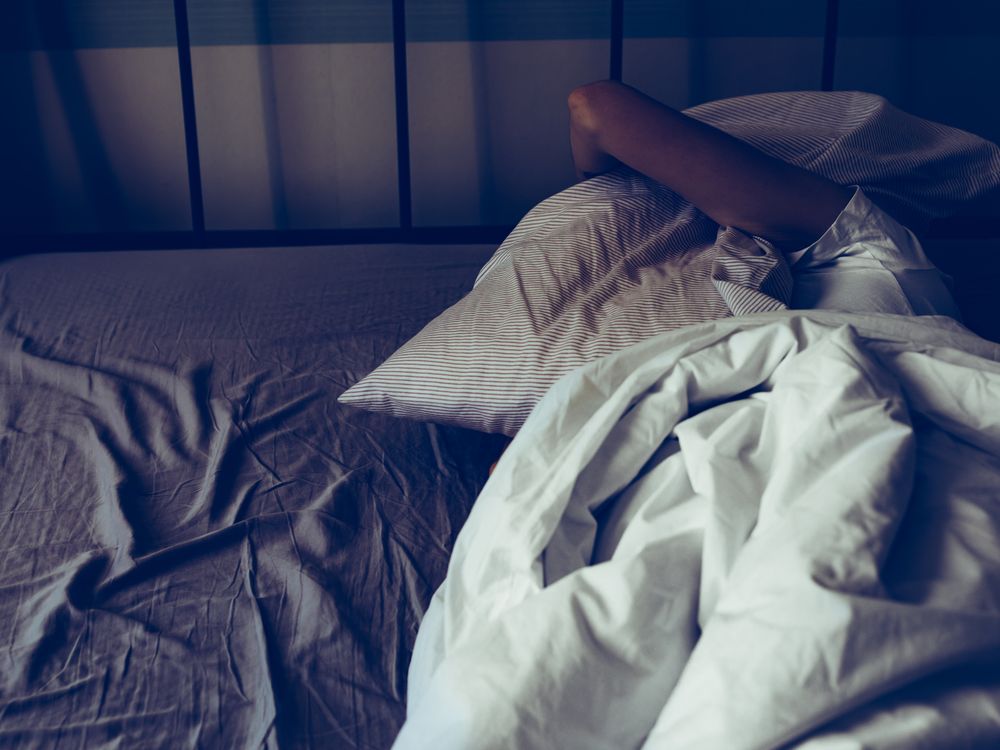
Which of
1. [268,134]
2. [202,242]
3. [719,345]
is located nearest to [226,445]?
[719,345]

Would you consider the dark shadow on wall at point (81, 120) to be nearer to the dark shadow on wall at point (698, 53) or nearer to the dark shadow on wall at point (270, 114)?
the dark shadow on wall at point (270, 114)

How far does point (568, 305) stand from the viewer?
93 cm

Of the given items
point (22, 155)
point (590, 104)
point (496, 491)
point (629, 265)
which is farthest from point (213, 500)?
point (22, 155)

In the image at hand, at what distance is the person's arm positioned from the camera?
1.05m

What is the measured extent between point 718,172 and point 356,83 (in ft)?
3.37

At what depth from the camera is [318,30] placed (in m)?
1.84

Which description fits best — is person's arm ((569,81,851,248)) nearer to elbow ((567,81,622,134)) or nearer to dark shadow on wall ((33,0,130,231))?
elbow ((567,81,622,134))

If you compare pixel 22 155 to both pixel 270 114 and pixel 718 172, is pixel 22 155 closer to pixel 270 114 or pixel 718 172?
pixel 270 114

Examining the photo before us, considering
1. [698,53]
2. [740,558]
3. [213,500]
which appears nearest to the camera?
[740,558]

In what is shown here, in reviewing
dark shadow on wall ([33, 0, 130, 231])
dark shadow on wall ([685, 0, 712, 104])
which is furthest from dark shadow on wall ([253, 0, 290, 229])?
dark shadow on wall ([685, 0, 712, 104])

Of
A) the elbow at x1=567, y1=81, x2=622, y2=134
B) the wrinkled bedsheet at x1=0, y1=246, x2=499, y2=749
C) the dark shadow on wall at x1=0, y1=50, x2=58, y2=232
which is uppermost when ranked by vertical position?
the elbow at x1=567, y1=81, x2=622, y2=134

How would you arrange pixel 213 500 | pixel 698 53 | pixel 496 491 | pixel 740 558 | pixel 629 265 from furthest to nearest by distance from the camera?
pixel 698 53 → pixel 629 265 → pixel 213 500 → pixel 496 491 → pixel 740 558

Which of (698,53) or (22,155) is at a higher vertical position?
(698,53)

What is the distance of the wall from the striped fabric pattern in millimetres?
645
